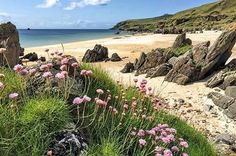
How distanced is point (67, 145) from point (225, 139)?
23.3 ft

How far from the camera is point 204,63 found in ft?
67.1

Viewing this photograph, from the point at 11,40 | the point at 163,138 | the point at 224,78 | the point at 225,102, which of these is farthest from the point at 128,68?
the point at 163,138

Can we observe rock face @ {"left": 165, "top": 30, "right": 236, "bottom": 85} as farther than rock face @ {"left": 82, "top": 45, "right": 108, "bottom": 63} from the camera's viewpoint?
No

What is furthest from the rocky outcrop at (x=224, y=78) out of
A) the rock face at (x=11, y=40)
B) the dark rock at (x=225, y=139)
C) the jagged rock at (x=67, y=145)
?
the jagged rock at (x=67, y=145)

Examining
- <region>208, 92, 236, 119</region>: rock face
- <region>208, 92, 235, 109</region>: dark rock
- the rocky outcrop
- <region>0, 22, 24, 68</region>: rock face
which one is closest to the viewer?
<region>0, 22, 24, 68</region>: rock face

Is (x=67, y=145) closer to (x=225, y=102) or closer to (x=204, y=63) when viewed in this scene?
(x=225, y=102)

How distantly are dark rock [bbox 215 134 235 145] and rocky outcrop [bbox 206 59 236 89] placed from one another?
5.74 metres

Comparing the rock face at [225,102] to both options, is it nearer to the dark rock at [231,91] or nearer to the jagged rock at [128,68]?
the dark rock at [231,91]

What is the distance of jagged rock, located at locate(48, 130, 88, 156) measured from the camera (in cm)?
599

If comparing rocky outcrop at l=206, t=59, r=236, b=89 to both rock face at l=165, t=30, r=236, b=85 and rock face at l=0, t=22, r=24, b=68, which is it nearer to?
rock face at l=165, t=30, r=236, b=85

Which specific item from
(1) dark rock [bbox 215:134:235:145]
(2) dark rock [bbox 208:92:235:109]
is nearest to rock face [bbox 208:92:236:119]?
(2) dark rock [bbox 208:92:235:109]

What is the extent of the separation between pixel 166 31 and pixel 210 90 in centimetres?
8125

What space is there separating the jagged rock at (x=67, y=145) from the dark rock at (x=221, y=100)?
33.7 ft

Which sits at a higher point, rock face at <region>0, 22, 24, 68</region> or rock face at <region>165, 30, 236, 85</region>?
rock face at <region>0, 22, 24, 68</region>
